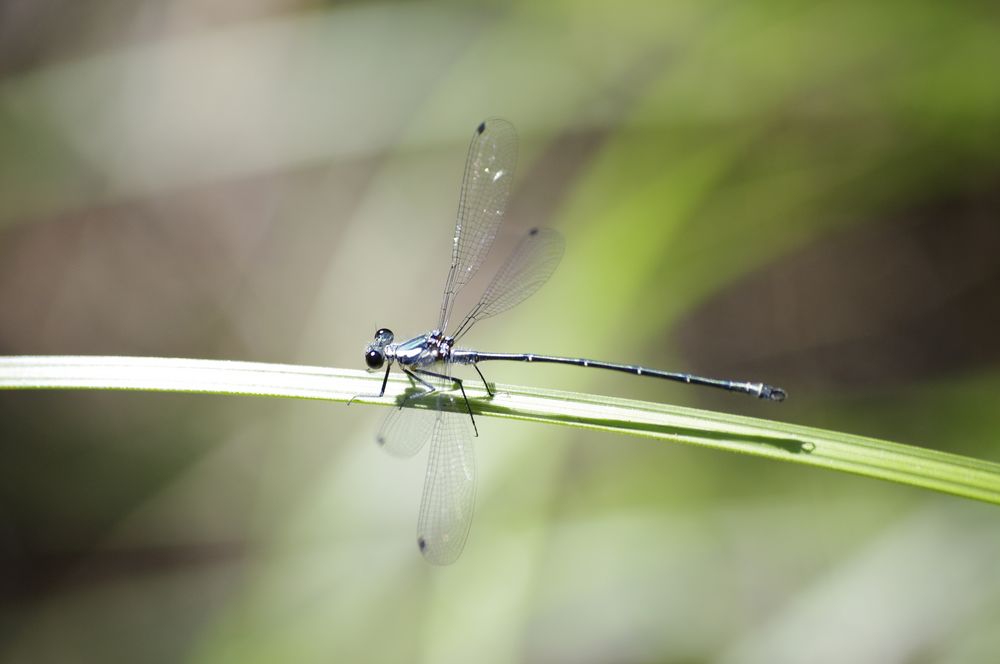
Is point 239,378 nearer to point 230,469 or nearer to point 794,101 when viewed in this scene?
point 230,469

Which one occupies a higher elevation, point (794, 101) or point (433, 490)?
point (794, 101)

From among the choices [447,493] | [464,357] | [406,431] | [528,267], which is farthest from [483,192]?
[447,493]

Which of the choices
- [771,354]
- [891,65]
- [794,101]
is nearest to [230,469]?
[771,354]

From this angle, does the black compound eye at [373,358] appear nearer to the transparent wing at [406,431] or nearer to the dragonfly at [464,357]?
the dragonfly at [464,357]

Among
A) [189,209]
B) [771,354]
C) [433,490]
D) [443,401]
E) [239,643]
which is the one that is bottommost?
[239,643]

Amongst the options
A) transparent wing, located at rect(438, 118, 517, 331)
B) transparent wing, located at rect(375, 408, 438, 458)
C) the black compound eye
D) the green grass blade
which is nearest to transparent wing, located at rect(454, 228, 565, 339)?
transparent wing, located at rect(438, 118, 517, 331)

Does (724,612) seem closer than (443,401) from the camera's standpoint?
No
